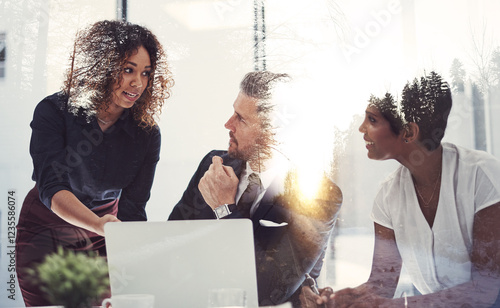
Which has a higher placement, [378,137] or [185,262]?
→ [378,137]

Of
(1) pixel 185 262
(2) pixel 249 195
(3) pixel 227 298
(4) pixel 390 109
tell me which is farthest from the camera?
(2) pixel 249 195

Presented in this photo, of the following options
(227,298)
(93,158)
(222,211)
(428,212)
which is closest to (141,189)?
(93,158)

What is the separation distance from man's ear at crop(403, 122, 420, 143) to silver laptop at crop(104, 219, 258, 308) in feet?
3.89

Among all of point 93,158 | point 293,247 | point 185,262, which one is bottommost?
point 293,247

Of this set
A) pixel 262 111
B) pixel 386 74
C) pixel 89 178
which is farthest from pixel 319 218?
pixel 89 178

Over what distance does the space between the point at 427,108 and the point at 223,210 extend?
117 centimetres

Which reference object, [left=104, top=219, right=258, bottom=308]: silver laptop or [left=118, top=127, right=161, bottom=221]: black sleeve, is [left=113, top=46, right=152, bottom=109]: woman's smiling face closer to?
[left=118, top=127, right=161, bottom=221]: black sleeve

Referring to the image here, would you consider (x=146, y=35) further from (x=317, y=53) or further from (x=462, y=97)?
(x=462, y=97)

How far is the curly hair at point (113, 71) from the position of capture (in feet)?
9.50

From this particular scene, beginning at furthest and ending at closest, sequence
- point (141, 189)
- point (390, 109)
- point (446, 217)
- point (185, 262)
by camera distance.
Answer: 1. point (141, 189)
2. point (390, 109)
3. point (446, 217)
4. point (185, 262)

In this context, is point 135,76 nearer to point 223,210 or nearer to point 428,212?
point 223,210

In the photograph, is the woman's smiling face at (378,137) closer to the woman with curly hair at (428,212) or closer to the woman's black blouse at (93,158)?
the woman with curly hair at (428,212)

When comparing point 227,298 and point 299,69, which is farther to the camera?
point 299,69

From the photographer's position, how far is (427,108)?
2639 millimetres
